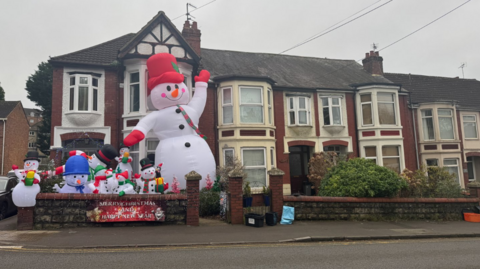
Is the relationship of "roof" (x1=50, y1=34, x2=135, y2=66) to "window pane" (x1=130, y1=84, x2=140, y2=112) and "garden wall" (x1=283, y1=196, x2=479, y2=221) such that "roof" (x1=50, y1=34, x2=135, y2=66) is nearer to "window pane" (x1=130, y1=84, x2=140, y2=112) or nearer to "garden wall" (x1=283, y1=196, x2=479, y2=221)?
"window pane" (x1=130, y1=84, x2=140, y2=112)

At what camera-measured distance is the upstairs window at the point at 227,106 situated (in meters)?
16.6

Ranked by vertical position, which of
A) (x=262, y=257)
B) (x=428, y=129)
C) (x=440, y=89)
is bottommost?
(x=262, y=257)

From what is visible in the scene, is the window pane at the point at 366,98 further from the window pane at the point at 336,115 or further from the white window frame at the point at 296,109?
the white window frame at the point at 296,109

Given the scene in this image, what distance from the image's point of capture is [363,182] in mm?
11281

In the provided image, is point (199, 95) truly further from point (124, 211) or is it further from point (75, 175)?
point (124, 211)

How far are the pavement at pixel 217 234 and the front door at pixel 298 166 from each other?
823 cm

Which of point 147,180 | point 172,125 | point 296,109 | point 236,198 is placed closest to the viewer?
point 236,198

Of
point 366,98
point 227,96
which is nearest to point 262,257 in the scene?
point 227,96

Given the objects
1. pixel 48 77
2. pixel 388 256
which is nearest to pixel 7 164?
pixel 48 77

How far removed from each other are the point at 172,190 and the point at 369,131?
41.6ft

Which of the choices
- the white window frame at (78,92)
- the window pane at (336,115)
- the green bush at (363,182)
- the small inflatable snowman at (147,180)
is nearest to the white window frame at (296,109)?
the window pane at (336,115)

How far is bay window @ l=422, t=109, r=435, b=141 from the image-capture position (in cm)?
2144

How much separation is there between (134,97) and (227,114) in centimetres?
463

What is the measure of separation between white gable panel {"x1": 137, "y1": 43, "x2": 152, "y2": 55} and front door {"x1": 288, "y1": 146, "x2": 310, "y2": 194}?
954 cm
